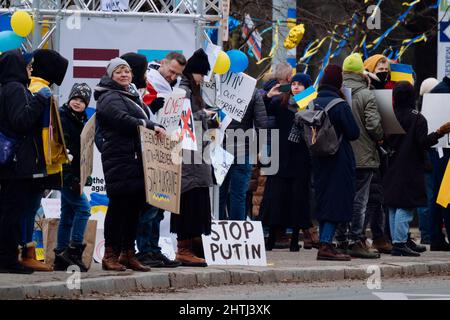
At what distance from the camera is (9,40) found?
558 inches

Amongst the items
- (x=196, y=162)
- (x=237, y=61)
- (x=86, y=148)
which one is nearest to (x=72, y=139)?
(x=86, y=148)

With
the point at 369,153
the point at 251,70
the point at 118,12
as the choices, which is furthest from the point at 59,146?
the point at 251,70

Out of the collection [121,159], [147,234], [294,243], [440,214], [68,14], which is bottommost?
[294,243]

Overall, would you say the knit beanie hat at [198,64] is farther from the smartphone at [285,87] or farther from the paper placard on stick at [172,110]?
the smartphone at [285,87]

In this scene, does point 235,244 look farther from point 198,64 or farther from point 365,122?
point 365,122

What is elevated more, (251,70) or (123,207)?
(251,70)

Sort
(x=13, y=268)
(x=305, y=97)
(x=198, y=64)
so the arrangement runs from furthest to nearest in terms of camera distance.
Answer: (x=305, y=97) < (x=198, y=64) < (x=13, y=268)

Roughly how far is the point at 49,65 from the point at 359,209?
4431mm

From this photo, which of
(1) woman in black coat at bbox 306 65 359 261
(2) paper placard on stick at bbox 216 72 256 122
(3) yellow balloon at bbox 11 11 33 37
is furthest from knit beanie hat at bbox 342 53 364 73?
(3) yellow balloon at bbox 11 11 33 37

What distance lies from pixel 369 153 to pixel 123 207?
3902mm

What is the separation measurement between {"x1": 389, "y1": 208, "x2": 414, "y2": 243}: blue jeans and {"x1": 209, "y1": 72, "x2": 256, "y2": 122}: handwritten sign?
6.66ft

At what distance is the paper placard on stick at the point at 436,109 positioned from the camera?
16.3 m
